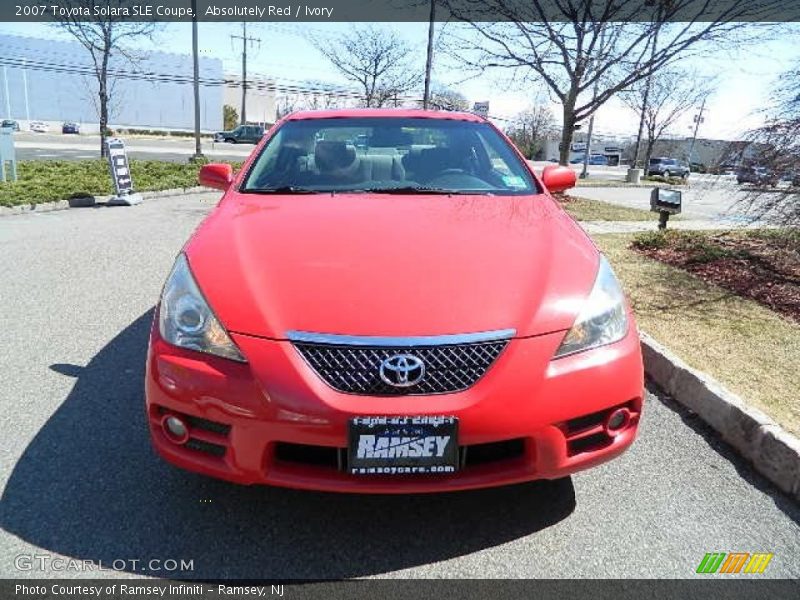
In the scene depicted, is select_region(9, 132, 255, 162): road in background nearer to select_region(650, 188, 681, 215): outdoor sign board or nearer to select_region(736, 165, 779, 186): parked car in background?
select_region(650, 188, 681, 215): outdoor sign board

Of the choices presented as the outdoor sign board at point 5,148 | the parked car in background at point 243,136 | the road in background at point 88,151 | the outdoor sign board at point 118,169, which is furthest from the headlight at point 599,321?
the parked car in background at point 243,136

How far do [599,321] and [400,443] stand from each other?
88 centimetres

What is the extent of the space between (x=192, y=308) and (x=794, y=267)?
6.35 metres

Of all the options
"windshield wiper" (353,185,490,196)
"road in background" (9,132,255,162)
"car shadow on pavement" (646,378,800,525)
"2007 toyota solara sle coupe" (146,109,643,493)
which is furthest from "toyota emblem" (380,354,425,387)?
"road in background" (9,132,255,162)

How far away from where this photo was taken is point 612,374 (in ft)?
6.81

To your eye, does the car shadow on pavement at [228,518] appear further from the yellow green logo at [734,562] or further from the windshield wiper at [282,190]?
the windshield wiper at [282,190]

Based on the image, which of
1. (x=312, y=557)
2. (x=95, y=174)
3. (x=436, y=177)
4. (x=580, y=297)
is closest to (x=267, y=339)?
(x=312, y=557)

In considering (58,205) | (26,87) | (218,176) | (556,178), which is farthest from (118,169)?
(26,87)

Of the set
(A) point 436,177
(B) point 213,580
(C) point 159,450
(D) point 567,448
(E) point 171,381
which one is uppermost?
(A) point 436,177

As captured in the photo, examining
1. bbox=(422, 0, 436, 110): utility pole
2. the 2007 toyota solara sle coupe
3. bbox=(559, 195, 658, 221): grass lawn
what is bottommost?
bbox=(559, 195, 658, 221): grass lawn

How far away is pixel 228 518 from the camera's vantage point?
2.26 metres

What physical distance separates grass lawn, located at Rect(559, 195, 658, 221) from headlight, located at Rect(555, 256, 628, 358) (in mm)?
8208

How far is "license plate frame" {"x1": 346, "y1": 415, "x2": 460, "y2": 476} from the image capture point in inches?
73.2

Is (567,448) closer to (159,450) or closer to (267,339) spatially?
(267,339)
